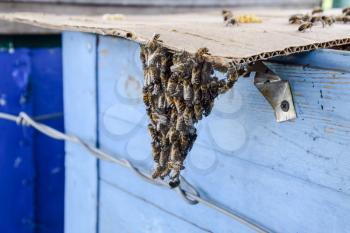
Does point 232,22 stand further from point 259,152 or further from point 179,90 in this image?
point 179,90

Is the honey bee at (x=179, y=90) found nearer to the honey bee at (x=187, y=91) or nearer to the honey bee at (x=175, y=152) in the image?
the honey bee at (x=187, y=91)

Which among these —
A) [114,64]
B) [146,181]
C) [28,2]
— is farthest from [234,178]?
[28,2]

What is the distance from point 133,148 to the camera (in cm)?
160

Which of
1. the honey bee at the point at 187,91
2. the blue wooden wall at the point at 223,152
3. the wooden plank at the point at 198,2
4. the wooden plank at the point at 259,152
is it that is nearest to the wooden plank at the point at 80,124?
the blue wooden wall at the point at 223,152

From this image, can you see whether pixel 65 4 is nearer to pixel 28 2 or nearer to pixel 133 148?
pixel 28 2

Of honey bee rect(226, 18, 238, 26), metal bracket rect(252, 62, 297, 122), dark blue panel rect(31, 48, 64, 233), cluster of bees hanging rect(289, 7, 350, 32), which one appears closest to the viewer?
metal bracket rect(252, 62, 297, 122)

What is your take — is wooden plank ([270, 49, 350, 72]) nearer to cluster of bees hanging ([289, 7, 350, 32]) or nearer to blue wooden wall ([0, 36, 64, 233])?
cluster of bees hanging ([289, 7, 350, 32])

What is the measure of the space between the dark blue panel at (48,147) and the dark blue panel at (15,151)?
0.05 m

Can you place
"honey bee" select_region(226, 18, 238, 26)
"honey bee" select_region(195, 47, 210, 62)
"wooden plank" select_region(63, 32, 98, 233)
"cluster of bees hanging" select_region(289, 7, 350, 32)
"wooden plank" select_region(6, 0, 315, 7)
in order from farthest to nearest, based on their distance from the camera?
1. "wooden plank" select_region(6, 0, 315, 7)
2. "wooden plank" select_region(63, 32, 98, 233)
3. "honey bee" select_region(226, 18, 238, 26)
4. "cluster of bees hanging" select_region(289, 7, 350, 32)
5. "honey bee" select_region(195, 47, 210, 62)

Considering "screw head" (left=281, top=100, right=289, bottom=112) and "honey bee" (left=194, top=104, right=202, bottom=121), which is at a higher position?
"honey bee" (left=194, top=104, right=202, bottom=121)

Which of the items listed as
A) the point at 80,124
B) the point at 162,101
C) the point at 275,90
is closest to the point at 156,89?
the point at 162,101

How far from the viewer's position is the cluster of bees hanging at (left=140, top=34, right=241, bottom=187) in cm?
92

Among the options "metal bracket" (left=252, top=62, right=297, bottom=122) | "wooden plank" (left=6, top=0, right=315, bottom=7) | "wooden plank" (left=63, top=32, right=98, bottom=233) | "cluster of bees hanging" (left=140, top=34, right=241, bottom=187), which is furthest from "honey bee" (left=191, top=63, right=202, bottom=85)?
"wooden plank" (left=6, top=0, right=315, bottom=7)

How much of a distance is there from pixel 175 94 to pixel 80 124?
0.94 meters
